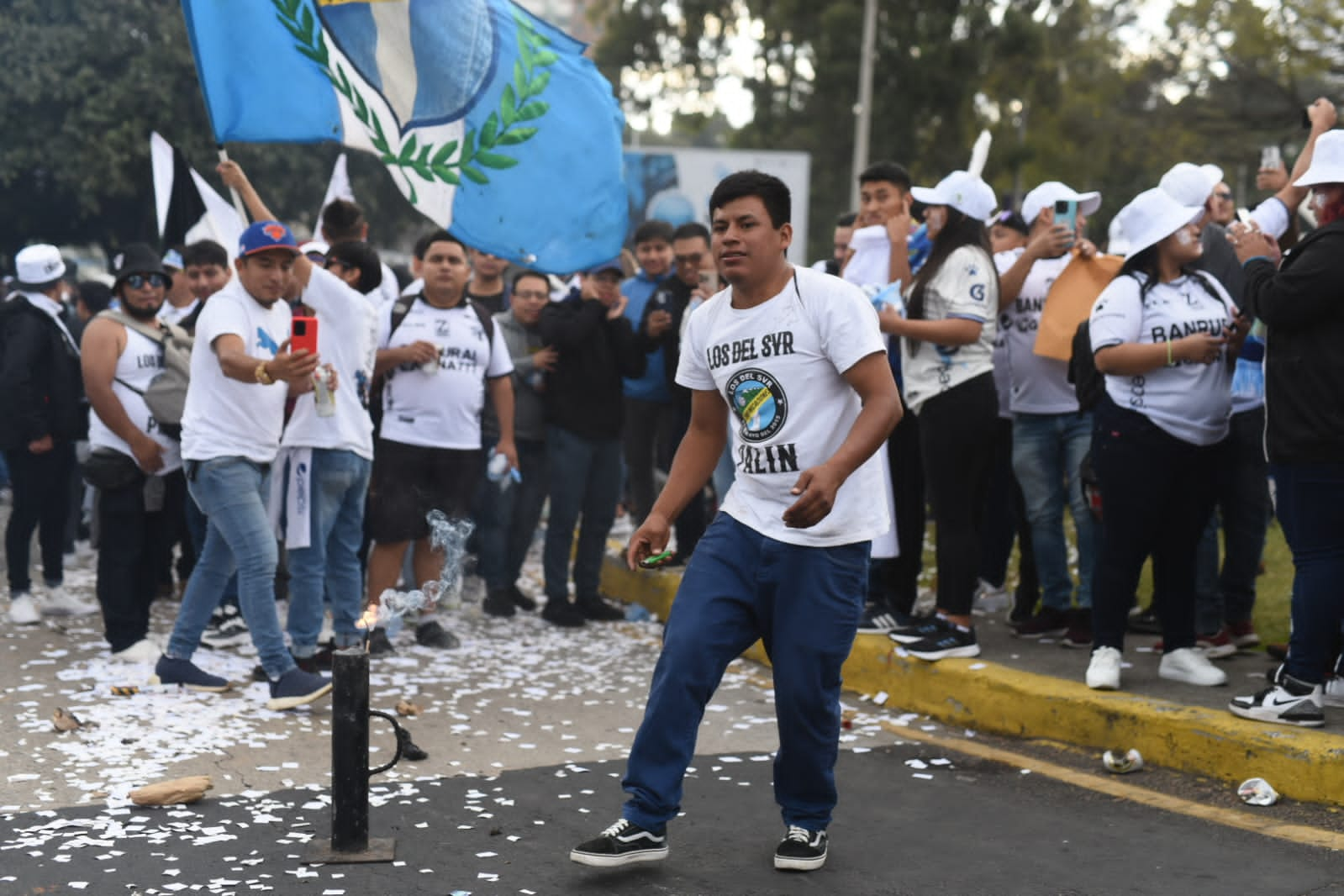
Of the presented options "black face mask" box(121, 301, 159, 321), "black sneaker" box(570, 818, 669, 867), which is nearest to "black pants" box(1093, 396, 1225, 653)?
"black sneaker" box(570, 818, 669, 867)

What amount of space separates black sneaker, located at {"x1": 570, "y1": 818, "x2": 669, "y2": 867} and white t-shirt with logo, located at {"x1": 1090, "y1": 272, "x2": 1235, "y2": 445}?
2874 millimetres

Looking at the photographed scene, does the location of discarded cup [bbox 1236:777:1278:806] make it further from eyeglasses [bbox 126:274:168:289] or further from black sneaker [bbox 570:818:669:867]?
eyeglasses [bbox 126:274:168:289]

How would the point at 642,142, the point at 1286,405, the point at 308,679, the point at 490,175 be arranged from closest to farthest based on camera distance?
the point at 1286,405 → the point at 308,679 → the point at 490,175 → the point at 642,142

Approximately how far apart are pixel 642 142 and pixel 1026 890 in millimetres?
73644

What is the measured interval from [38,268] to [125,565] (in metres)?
2.17

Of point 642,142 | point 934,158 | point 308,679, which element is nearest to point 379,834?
point 308,679

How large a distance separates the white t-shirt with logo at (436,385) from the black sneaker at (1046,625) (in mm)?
2944

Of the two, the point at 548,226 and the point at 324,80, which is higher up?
the point at 324,80

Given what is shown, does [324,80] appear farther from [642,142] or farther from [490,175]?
[642,142]

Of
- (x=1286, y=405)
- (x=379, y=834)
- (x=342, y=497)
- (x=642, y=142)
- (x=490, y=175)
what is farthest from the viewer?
(x=642, y=142)

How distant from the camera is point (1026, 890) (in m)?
4.16

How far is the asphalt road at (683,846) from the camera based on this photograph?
417 centimetres

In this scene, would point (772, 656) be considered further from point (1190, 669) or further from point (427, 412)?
point (427, 412)

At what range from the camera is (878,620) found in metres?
7.27
